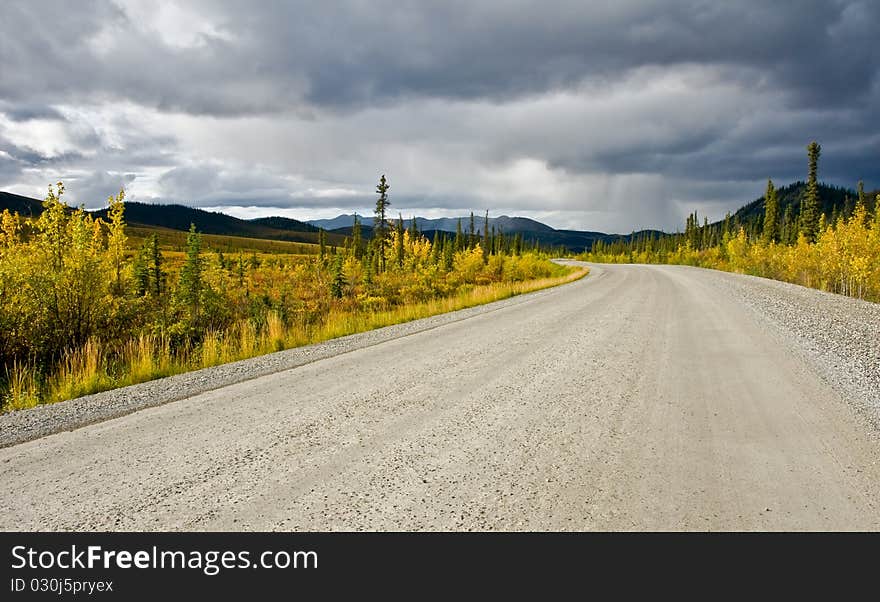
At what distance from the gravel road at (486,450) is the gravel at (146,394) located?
15cm

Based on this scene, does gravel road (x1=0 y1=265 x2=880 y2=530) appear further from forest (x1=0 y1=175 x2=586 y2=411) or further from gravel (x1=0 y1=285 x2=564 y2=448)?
forest (x1=0 y1=175 x2=586 y2=411)

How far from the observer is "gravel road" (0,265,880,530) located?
3246 mm

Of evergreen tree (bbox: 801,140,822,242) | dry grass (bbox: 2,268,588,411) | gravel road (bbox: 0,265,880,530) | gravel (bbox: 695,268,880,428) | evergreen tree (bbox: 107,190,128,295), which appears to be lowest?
dry grass (bbox: 2,268,588,411)

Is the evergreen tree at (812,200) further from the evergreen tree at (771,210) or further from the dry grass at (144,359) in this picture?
the dry grass at (144,359)

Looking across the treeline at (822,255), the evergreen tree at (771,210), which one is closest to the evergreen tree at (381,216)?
the treeline at (822,255)

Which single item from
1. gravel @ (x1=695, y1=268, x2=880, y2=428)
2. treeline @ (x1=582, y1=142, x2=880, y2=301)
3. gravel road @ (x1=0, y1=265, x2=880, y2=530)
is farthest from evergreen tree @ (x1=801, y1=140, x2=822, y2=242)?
gravel road @ (x1=0, y1=265, x2=880, y2=530)

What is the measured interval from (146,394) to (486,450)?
482 centimetres

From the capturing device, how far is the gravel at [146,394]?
5.22 m

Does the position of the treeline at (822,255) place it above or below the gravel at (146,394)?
above

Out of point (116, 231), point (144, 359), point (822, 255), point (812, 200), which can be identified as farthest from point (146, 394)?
point (812, 200)

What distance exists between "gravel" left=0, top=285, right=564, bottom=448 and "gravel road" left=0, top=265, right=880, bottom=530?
155 mm

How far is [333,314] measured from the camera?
50.8 feet

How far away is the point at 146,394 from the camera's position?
647cm

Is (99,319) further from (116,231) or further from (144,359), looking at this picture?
(116,231)
